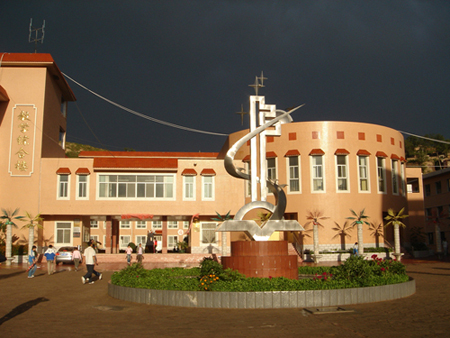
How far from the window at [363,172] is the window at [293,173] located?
447 cm

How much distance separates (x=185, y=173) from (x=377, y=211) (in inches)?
554

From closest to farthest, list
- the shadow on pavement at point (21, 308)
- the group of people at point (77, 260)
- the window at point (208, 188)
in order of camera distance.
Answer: the shadow on pavement at point (21, 308) < the group of people at point (77, 260) < the window at point (208, 188)

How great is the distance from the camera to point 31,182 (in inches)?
1252

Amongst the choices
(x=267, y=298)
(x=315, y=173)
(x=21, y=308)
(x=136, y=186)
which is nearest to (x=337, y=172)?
(x=315, y=173)

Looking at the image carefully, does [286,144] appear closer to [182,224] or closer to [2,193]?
[2,193]

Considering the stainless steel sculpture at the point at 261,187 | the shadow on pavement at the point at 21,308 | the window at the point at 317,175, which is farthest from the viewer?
the window at the point at 317,175

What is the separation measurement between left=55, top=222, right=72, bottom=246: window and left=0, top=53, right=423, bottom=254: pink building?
0.24 ft

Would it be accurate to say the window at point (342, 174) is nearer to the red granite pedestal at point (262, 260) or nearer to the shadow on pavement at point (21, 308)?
the red granite pedestal at point (262, 260)

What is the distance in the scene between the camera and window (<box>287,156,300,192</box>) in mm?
31719

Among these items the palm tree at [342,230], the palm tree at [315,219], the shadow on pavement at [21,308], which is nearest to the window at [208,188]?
the palm tree at [315,219]

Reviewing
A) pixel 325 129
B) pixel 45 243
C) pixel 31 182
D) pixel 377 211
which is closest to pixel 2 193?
pixel 31 182

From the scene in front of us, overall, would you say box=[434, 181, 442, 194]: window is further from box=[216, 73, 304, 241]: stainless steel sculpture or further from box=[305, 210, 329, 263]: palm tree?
box=[216, 73, 304, 241]: stainless steel sculpture

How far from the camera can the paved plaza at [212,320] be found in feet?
26.3

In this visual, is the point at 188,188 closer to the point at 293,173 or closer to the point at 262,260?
the point at 293,173
